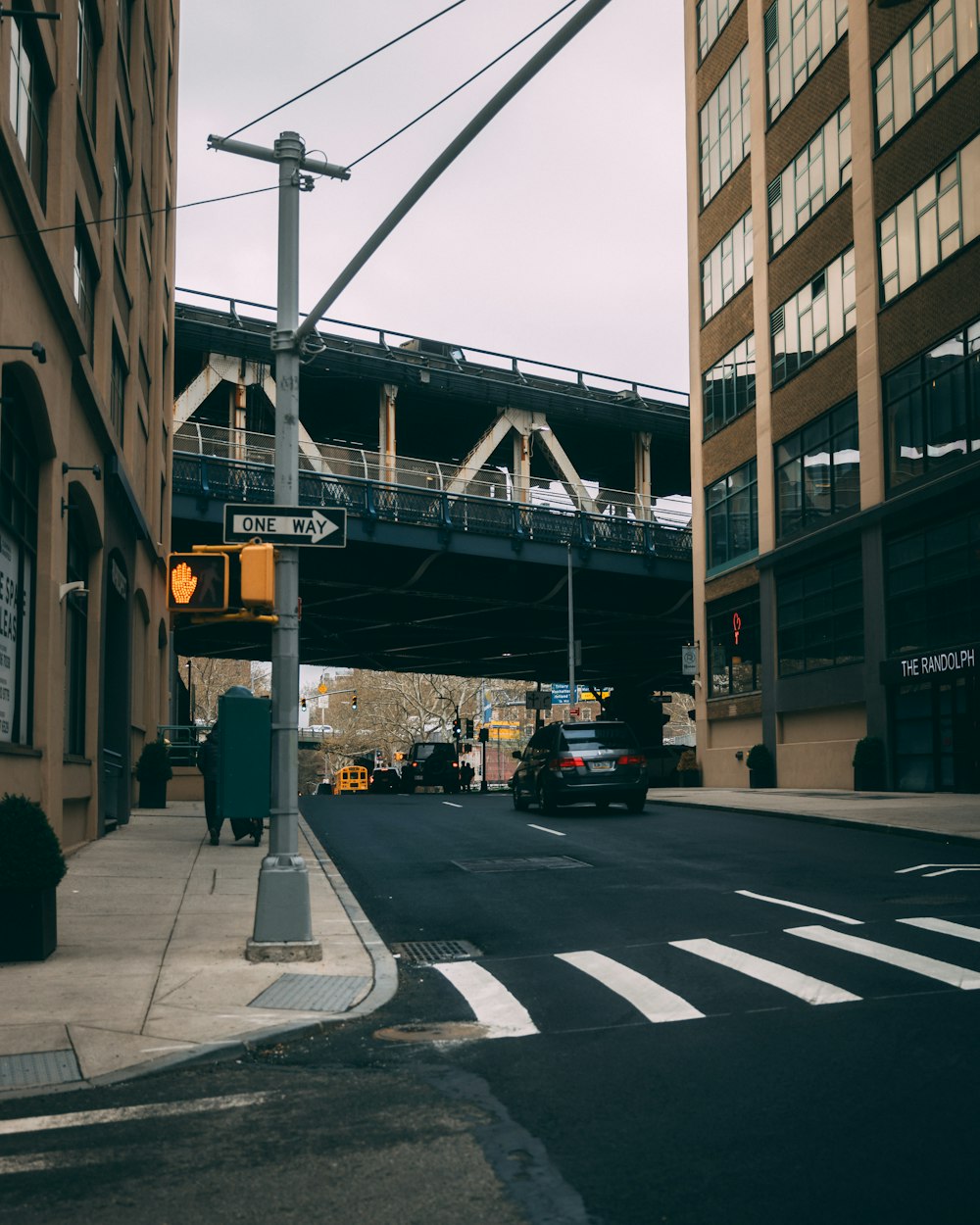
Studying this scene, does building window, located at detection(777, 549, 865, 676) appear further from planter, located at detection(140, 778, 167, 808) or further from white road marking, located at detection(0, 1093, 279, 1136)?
white road marking, located at detection(0, 1093, 279, 1136)

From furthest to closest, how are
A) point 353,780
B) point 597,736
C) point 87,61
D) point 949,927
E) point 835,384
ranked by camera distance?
1. point 353,780
2. point 835,384
3. point 597,736
4. point 87,61
5. point 949,927

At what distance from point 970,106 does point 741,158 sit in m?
13.8

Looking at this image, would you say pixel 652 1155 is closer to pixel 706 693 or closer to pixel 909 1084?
pixel 909 1084

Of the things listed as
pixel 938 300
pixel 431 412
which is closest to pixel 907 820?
pixel 938 300

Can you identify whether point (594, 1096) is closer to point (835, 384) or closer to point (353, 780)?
point (835, 384)

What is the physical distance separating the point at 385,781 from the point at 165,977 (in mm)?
50473

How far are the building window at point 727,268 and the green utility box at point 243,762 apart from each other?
26612 millimetres

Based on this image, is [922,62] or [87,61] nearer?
[87,61]

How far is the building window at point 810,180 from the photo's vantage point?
33906 millimetres

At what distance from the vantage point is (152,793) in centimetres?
2950

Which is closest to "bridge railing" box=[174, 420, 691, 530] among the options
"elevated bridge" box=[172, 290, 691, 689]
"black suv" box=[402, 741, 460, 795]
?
"elevated bridge" box=[172, 290, 691, 689]

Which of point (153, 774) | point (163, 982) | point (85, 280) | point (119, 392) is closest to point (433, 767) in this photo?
point (153, 774)

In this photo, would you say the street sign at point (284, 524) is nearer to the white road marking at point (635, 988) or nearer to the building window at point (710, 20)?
the white road marking at point (635, 988)


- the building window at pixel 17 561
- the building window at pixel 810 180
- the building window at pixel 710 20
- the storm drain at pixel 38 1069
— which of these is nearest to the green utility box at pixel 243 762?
the building window at pixel 17 561
